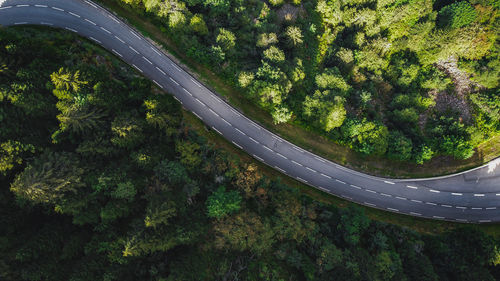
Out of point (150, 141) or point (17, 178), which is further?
point (150, 141)

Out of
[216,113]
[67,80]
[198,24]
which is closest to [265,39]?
[198,24]

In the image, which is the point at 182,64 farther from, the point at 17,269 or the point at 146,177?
the point at 17,269

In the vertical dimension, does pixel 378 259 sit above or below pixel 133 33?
below

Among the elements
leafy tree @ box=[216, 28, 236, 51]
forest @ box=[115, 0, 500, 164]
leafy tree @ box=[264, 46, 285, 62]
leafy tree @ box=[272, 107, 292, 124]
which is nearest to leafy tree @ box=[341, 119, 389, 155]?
forest @ box=[115, 0, 500, 164]

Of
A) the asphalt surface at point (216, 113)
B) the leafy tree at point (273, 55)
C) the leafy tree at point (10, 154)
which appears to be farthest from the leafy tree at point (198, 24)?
the leafy tree at point (10, 154)

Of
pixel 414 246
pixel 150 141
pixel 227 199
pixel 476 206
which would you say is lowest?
pixel 227 199

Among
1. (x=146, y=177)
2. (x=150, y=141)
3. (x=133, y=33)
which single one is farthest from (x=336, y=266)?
(x=133, y=33)
